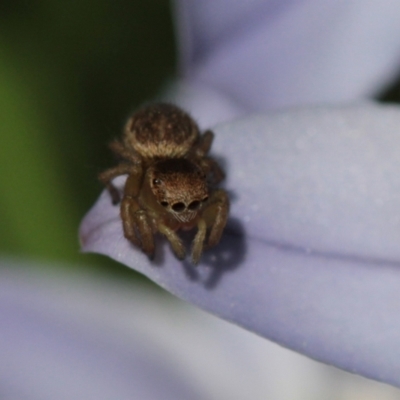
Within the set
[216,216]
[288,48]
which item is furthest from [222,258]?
[288,48]

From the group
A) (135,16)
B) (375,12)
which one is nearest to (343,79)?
(375,12)

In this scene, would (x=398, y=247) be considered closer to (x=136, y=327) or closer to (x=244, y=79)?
(x=244, y=79)

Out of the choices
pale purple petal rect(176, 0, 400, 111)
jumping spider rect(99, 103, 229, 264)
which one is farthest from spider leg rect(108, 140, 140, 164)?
pale purple petal rect(176, 0, 400, 111)

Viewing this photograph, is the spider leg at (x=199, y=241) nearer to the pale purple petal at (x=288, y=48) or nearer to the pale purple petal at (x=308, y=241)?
the pale purple petal at (x=308, y=241)

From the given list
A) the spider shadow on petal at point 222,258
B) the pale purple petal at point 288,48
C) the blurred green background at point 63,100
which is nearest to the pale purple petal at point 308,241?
the spider shadow on petal at point 222,258

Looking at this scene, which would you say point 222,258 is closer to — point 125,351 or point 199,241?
point 199,241

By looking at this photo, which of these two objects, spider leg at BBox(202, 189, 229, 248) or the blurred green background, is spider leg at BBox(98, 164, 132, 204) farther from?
the blurred green background

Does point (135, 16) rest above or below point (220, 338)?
above
